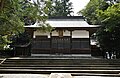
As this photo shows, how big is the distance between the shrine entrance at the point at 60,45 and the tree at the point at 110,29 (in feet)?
12.9

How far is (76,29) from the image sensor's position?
1923 centimetres

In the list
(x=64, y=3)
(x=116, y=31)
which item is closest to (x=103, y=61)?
(x=116, y=31)

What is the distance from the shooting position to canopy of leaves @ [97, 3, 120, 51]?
15.7m

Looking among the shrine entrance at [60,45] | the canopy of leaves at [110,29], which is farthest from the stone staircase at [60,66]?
the shrine entrance at [60,45]

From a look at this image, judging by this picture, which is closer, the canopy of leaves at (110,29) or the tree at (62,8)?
the canopy of leaves at (110,29)

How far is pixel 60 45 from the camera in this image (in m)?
19.0

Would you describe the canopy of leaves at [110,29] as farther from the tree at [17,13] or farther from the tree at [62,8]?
the tree at [62,8]

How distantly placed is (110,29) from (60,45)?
5.78 meters

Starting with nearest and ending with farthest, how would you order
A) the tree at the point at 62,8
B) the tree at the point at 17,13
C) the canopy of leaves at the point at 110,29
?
1. the tree at the point at 17,13
2. the canopy of leaves at the point at 110,29
3. the tree at the point at 62,8

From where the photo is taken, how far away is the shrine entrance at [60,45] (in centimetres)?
1884

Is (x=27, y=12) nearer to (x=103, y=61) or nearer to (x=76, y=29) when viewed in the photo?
(x=103, y=61)

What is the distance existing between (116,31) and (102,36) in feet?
6.09

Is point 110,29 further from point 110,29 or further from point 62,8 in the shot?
point 62,8

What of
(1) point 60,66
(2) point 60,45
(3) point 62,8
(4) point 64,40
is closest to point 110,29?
(4) point 64,40
